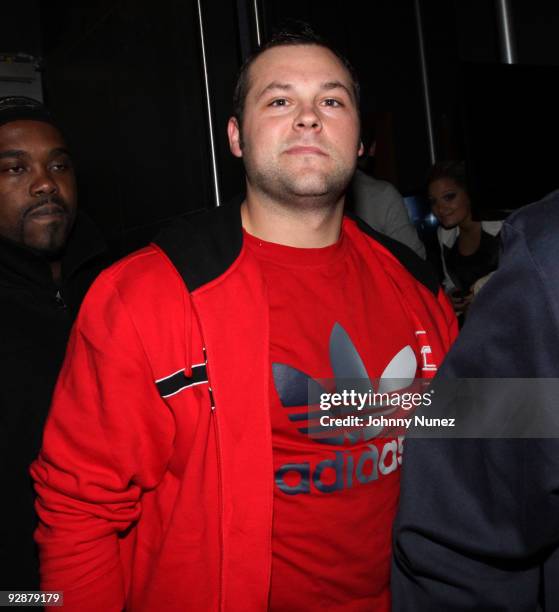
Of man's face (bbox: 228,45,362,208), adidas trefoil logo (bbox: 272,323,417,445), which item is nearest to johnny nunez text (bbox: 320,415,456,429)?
adidas trefoil logo (bbox: 272,323,417,445)

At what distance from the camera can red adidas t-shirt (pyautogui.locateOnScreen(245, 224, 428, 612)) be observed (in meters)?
1.24

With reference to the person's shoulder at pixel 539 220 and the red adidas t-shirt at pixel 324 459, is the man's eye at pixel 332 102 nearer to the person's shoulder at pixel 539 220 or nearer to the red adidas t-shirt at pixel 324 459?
the red adidas t-shirt at pixel 324 459

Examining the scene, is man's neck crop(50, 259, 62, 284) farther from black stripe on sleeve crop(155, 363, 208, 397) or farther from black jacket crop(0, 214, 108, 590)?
black stripe on sleeve crop(155, 363, 208, 397)

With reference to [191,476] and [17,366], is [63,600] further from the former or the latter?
[17,366]

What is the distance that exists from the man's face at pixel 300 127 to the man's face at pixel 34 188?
2.27 feet

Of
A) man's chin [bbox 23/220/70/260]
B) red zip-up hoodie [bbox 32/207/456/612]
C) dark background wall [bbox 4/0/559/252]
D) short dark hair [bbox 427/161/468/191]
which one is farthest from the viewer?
dark background wall [bbox 4/0/559/252]

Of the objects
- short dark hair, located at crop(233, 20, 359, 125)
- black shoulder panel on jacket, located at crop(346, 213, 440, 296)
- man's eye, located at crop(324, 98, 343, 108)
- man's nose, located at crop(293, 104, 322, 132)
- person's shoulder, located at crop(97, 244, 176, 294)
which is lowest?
black shoulder panel on jacket, located at crop(346, 213, 440, 296)

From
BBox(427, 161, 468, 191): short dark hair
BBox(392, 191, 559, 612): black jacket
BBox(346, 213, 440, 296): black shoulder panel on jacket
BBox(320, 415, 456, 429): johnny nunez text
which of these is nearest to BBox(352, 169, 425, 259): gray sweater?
BBox(427, 161, 468, 191): short dark hair

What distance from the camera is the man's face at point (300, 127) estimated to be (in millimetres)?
1436

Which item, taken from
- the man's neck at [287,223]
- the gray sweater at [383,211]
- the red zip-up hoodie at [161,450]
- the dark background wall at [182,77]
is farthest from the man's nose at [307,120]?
the dark background wall at [182,77]

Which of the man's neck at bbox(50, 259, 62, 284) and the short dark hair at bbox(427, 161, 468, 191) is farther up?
the short dark hair at bbox(427, 161, 468, 191)

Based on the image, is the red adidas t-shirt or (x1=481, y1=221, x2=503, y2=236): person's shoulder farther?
(x1=481, y1=221, x2=503, y2=236): person's shoulder

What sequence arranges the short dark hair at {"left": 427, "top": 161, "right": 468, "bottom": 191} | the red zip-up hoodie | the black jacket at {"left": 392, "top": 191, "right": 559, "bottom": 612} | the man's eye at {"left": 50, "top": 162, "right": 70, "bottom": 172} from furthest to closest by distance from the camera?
the short dark hair at {"left": 427, "top": 161, "right": 468, "bottom": 191}
the man's eye at {"left": 50, "top": 162, "right": 70, "bottom": 172}
the red zip-up hoodie
the black jacket at {"left": 392, "top": 191, "right": 559, "bottom": 612}

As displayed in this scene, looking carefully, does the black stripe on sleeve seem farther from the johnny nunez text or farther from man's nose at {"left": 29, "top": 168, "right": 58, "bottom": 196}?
man's nose at {"left": 29, "top": 168, "right": 58, "bottom": 196}
